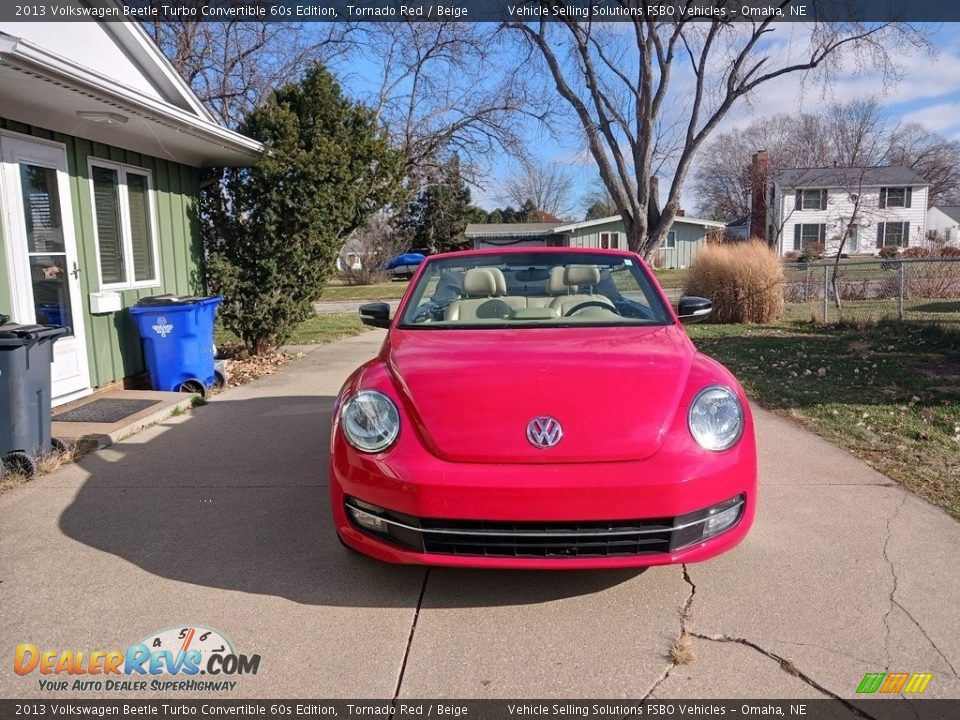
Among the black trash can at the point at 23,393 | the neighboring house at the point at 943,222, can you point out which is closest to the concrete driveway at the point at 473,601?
the black trash can at the point at 23,393

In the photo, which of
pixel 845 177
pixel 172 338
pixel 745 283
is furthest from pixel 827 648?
pixel 845 177

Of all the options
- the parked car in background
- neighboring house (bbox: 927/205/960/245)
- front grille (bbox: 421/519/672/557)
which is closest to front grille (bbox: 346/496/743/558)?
front grille (bbox: 421/519/672/557)

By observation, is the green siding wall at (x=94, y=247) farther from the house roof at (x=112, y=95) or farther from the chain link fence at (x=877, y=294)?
the chain link fence at (x=877, y=294)

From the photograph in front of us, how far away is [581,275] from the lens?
4.46 metres

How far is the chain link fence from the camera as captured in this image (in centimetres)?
1390

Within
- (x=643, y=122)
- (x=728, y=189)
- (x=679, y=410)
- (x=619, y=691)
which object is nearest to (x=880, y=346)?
(x=679, y=410)

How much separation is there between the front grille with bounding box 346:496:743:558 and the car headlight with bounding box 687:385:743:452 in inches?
11.9

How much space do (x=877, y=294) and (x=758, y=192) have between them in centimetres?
2092

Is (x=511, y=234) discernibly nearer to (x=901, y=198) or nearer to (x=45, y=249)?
(x=901, y=198)

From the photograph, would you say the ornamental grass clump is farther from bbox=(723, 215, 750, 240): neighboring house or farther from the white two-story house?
bbox=(723, 215, 750, 240): neighboring house

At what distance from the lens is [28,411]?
4.54 meters

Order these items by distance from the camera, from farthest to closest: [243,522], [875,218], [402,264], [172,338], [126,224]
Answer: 1. [875,218]
2. [402,264]
3. [126,224]
4. [172,338]
5. [243,522]

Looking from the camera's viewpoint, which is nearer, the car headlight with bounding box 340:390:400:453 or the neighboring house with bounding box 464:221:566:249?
the car headlight with bounding box 340:390:400:453

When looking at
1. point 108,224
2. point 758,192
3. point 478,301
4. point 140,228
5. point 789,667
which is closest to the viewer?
point 789,667
